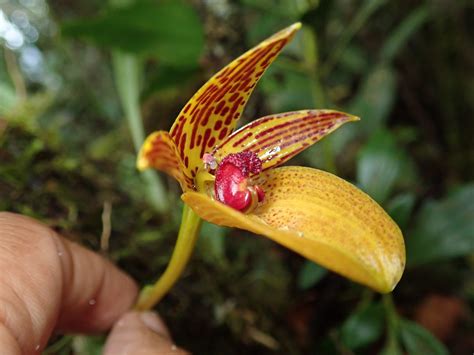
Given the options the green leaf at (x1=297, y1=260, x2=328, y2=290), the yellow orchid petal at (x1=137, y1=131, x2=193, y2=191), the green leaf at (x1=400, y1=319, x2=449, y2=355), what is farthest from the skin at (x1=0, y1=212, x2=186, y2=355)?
the green leaf at (x1=400, y1=319, x2=449, y2=355)

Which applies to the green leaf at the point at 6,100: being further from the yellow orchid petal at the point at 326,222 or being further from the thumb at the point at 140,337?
the yellow orchid petal at the point at 326,222

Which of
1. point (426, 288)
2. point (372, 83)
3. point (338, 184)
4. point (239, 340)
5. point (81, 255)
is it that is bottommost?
point (426, 288)

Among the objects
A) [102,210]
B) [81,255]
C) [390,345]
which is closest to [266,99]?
[102,210]

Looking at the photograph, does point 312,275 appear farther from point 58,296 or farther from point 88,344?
point 58,296

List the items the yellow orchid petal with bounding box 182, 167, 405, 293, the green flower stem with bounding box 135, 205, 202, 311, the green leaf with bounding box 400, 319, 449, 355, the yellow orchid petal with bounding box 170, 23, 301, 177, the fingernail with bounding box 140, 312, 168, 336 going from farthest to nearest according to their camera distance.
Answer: the green leaf with bounding box 400, 319, 449, 355
the fingernail with bounding box 140, 312, 168, 336
the green flower stem with bounding box 135, 205, 202, 311
the yellow orchid petal with bounding box 170, 23, 301, 177
the yellow orchid petal with bounding box 182, 167, 405, 293

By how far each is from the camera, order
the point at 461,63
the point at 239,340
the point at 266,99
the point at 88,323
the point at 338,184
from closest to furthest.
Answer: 1. the point at 338,184
2. the point at 88,323
3. the point at 239,340
4. the point at 266,99
5. the point at 461,63

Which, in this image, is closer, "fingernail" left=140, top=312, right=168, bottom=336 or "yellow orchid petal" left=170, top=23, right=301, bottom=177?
"yellow orchid petal" left=170, top=23, right=301, bottom=177

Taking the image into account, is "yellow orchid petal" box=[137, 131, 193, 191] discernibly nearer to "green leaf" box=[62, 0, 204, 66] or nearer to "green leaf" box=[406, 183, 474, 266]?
"green leaf" box=[62, 0, 204, 66]

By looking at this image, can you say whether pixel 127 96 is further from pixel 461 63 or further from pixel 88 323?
pixel 461 63
